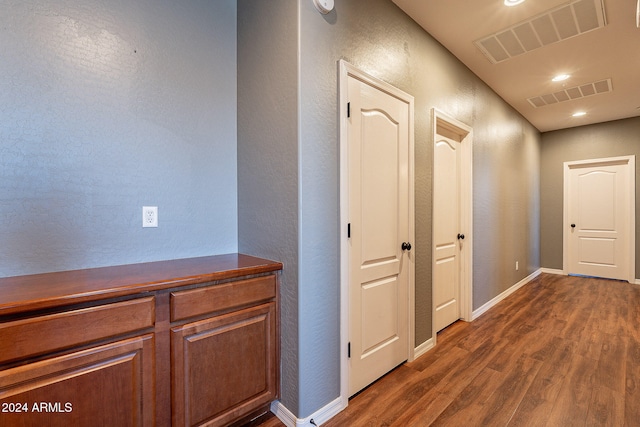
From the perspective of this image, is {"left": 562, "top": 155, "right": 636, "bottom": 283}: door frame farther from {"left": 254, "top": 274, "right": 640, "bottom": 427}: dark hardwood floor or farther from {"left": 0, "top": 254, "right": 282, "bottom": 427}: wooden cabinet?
{"left": 0, "top": 254, "right": 282, "bottom": 427}: wooden cabinet

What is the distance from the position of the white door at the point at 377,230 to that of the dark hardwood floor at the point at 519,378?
22 cm

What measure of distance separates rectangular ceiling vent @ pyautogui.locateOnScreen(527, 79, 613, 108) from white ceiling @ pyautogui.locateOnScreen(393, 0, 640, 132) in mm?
71

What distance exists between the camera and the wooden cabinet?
100 centimetres

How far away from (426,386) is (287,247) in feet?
4.65

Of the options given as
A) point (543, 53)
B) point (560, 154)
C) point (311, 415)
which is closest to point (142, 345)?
point (311, 415)

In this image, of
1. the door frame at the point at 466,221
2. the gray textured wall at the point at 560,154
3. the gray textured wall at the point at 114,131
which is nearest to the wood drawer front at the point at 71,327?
the gray textured wall at the point at 114,131

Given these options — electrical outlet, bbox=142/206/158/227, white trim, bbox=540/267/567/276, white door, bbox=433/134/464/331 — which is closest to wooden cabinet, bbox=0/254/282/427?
electrical outlet, bbox=142/206/158/227

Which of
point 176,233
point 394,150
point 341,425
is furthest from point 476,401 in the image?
point 176,233

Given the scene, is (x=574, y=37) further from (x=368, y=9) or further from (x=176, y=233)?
(x=176, y=233)

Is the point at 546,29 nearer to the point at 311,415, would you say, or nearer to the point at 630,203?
the point at 311,415

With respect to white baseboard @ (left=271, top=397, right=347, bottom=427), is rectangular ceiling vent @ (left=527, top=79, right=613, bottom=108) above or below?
above

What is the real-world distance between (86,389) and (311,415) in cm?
109

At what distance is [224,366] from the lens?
1469 millimetres

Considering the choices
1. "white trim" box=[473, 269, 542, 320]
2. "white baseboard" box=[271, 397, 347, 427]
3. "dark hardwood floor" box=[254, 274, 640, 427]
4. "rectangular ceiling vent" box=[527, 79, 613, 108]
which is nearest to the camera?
"white baseboard" box=[271, 397, 347, 427]
